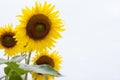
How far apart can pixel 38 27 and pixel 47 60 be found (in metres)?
0.83

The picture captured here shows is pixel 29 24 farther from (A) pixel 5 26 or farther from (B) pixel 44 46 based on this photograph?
(A) pixel 5 26

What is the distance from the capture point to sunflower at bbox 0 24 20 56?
3065 mm

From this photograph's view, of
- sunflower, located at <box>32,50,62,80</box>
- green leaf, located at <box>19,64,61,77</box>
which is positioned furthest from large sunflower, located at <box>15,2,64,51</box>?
green leaf, located at <box>19,64,61,77</box>

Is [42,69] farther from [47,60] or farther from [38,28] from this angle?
[47,60]

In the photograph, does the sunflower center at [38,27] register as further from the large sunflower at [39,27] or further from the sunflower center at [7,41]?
the sunflower center at [7,41]

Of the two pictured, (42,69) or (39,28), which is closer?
(42,69)

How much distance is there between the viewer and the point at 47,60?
3061mm

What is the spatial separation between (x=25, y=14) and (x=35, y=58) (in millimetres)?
710

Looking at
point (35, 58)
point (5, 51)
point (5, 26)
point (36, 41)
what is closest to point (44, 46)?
point (36, 41)

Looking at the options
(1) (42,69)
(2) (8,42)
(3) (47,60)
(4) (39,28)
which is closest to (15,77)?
(1) (42,69)

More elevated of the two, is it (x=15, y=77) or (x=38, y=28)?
(x=38, y=28)

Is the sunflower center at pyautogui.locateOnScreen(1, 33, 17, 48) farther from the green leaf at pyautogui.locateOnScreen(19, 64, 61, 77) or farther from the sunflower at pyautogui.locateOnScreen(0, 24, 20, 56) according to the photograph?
the green leaf at pyautogui.locateOnScreen(19, 64, 61, 77)

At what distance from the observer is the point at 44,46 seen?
87.4 inches

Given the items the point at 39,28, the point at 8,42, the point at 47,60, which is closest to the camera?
the point at 39,28
